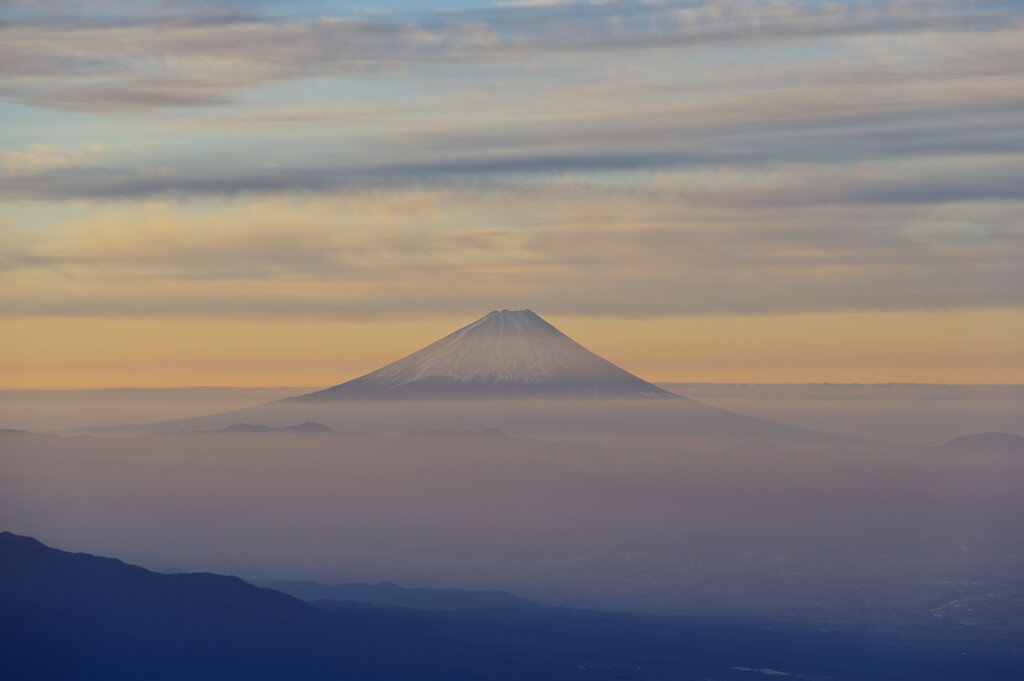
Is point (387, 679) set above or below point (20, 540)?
below

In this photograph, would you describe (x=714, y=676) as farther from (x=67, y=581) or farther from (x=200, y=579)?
(x=67, y=581)

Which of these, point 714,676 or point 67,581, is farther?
Result: point 714,676

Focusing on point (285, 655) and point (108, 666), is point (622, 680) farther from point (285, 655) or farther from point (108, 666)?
point (108, 666)

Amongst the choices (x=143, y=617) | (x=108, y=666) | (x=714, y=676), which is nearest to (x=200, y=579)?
(x=143, y=617)

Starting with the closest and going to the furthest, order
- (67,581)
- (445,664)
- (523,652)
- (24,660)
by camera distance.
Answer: (24,660) < (67,581) < (445,664) < (523,652)

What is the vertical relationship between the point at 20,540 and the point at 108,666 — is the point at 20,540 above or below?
above

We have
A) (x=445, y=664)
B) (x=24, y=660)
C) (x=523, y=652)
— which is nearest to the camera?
(x=24, y=660)

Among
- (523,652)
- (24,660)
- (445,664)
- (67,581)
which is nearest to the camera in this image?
(24,660)

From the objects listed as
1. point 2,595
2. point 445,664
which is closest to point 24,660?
point 2,595

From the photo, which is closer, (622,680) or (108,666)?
(108,666)
